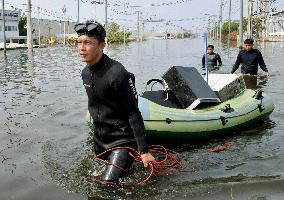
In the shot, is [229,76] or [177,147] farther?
[229,76]

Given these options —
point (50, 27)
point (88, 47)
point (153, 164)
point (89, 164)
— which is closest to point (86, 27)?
point (88, 47)

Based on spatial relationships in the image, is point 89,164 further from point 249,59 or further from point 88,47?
point 249,59

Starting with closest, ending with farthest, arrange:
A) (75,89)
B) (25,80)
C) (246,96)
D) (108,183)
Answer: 1. (108,183)
2. (246,96)
3. (75,89)
4. (25,80)

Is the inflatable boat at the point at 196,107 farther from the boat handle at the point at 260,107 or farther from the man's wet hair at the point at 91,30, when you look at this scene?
the man's wet hair at the point at 91,30

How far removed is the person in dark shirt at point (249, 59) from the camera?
14458 millimetres

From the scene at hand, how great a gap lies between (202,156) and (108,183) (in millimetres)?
2527

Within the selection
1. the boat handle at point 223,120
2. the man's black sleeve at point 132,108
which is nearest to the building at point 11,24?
the boat handle at point 223,120

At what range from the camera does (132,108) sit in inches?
188

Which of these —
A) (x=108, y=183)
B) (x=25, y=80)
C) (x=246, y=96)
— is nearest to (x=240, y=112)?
(x=246, y=96)

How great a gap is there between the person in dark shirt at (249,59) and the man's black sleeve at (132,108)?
10111mm

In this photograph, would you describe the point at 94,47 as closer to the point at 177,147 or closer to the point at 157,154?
the point at 157,154

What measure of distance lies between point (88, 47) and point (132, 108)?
0.83 meters

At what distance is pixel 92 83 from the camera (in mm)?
4973

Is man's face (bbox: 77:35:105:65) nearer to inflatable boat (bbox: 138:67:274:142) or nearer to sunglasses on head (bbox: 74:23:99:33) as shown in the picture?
sunglasses on head (bbox: 74:23:99:33)
